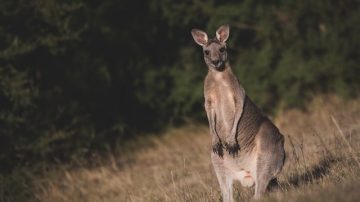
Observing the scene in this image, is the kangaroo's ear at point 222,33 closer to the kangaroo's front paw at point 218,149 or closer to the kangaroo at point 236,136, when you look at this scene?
the kangaroo at point 236,136

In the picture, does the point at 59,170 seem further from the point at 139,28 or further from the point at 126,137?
the point at 139,28

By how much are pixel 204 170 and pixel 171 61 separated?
738 centimetres

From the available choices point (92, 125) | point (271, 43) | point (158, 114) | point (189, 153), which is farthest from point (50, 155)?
point (271, 43)

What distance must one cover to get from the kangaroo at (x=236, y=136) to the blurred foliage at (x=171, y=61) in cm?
666

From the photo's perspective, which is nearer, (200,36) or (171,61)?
(200,36)

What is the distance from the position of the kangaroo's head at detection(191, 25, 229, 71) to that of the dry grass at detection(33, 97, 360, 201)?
53.6 inches

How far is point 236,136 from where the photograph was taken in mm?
8109

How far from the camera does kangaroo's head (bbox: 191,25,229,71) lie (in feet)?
27.2

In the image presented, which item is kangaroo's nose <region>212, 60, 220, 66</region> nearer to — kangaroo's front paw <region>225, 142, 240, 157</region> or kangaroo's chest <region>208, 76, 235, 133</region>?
kangaroo's chest <region>208, 76, 235, 133</region>

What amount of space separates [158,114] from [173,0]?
265 cm

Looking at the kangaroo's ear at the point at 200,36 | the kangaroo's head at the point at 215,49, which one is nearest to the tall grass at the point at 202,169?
the kangaroo's head at the point at 215,49

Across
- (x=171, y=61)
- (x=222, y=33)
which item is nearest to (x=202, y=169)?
(x=222, y=33)

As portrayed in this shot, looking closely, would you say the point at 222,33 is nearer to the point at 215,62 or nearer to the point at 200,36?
the point at 200,36

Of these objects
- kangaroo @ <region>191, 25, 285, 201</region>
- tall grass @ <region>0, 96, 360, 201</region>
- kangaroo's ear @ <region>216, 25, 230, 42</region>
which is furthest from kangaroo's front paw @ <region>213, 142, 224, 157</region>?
kangaroo's ear @ <region>216, 25, 230, 42</region>
